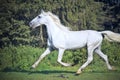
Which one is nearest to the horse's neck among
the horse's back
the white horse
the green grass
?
the white horse

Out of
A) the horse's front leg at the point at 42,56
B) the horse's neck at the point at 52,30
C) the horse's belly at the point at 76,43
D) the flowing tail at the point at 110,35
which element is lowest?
the horse's front leg at the point at 42,56

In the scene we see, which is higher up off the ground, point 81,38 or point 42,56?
point 81,38

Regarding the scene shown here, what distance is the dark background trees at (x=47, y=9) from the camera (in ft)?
20.5

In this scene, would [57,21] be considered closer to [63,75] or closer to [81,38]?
[81,38]

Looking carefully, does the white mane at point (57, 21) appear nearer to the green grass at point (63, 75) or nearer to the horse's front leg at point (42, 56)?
the horse's front leg at point (42, 56)

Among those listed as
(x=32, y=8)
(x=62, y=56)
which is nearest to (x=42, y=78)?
(x=62, y=56)

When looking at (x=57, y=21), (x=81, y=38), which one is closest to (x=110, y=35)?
(x=81, y=38)

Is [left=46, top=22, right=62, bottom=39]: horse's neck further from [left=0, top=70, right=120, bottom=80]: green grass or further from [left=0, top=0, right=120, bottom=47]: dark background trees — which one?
[left=0, top=70, right=120, bottom=80]: green grass

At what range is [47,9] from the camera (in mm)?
6250

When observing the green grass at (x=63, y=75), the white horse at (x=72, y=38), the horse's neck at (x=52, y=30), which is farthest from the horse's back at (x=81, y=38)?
the green grass at (x=63, y=75)

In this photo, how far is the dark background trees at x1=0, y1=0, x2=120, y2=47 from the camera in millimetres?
6254

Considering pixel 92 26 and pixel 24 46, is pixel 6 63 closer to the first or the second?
pixel 24 46

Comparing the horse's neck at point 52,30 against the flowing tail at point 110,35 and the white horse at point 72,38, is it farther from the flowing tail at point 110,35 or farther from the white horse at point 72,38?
the flowing tail at point 110,35

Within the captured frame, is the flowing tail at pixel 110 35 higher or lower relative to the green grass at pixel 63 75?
higher
